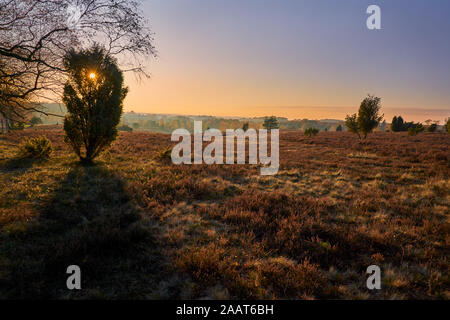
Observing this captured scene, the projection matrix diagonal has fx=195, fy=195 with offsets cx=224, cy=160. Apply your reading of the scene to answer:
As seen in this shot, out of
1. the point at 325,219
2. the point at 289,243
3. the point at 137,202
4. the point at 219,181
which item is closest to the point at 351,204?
the point at 325,219

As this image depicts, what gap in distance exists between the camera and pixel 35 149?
42.0 feet

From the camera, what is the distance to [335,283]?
3.48 meters

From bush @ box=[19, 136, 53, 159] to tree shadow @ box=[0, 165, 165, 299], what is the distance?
9241 mm

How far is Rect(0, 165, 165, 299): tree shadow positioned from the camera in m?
3.09

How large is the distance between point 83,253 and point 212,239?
8.93 ft

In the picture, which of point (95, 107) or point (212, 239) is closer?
point (212, 239)

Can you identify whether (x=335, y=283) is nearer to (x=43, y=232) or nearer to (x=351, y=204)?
(x=351, y=204)

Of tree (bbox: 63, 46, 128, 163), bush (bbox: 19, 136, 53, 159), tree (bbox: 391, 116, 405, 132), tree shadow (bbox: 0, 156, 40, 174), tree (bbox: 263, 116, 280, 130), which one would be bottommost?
tree shadow (bbox: 0, 156, 40, 174)

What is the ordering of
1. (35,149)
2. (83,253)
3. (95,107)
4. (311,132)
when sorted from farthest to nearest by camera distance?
(311,132) < (35,149) < (95,107) < (83,253)

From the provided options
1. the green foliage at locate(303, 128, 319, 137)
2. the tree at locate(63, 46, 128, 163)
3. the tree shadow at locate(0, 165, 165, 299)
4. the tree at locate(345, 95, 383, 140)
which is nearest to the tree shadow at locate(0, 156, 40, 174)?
the tree at locate(63, 46, 128, 163)

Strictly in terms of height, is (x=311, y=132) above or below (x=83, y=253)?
above

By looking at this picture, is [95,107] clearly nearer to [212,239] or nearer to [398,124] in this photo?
[212,239]

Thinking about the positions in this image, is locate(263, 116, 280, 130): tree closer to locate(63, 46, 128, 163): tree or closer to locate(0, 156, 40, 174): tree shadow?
locate(63, 46, 128, 163): tree

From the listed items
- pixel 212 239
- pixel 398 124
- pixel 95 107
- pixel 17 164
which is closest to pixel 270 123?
pixel 398 124
